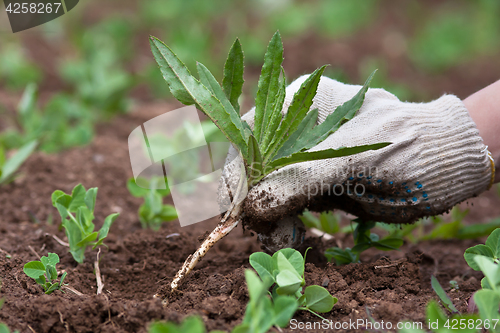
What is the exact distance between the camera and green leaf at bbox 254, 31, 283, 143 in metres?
1.32

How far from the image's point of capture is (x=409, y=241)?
207 centimetres

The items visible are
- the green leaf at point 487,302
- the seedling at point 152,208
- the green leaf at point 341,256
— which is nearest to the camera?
the green leaf at point 487,302

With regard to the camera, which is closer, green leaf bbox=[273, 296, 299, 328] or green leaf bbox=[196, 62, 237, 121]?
green leaf bbox=[273, 296, 299, 328]

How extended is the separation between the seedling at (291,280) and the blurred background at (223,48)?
1807 mm

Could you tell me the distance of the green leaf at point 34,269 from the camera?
3.92 ft

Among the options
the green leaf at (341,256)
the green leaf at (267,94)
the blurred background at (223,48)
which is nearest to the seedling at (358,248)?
the green leaf at (341,256)

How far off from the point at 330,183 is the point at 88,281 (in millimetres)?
807

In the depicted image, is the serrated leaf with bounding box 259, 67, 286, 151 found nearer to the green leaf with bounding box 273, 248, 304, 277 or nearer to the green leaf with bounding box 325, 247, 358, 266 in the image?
the green leaf with bounding box 273, 248, 304, 277

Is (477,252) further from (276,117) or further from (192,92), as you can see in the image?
(192,92)

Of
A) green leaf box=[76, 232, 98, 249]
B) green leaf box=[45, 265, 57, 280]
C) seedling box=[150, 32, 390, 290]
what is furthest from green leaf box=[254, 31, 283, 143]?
green leaf box=[45, 265, 57, 280]

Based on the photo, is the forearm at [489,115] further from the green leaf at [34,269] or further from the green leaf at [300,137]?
the green leaf at [34,269]

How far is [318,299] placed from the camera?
111 centimetres

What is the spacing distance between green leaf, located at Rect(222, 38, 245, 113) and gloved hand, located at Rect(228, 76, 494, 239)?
0.12m

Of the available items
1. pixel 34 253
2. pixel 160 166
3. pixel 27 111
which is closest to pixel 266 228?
pixel 34 253
